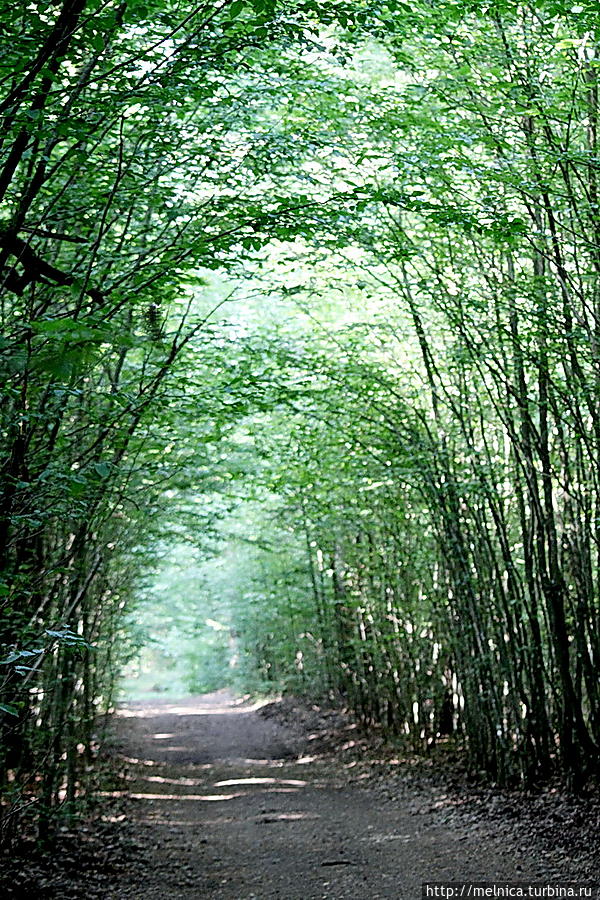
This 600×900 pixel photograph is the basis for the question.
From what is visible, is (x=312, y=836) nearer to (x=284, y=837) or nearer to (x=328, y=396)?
(x=284, y=837)

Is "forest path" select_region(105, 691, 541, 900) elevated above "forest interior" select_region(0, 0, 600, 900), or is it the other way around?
"forest interior" select_region(0, 0, 600, 900)

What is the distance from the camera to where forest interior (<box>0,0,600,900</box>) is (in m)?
3.43

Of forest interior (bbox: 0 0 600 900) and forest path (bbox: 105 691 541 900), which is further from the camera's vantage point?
forest path (bbox: 105 691 541 900)

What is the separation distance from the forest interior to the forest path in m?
0.04

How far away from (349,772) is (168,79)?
746 centimetres

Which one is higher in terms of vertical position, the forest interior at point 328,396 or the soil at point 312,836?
the forest interior at point 328,396

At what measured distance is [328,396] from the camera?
716 cm

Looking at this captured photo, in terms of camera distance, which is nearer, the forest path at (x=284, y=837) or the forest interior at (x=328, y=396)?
the forest interior at (x=328, y=396)

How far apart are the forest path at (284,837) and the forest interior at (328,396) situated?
4cm

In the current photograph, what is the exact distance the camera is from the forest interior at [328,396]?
3.43 meters

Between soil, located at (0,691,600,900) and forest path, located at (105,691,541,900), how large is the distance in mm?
14

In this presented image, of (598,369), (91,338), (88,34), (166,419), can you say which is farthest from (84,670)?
(91,338)

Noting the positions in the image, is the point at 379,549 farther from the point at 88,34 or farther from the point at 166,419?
the point at 88,34

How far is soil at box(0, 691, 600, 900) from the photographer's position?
4590mm
